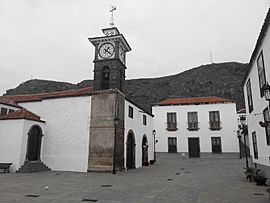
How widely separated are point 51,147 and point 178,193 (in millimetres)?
12038

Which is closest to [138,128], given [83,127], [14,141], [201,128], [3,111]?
[83,127]

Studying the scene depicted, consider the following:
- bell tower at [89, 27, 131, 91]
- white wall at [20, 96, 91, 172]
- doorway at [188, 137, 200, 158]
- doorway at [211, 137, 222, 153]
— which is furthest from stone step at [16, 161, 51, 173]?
doorway at [211, 137, 222, 153]

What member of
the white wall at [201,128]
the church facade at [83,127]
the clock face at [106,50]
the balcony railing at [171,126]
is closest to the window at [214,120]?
the white wall at [201,128]

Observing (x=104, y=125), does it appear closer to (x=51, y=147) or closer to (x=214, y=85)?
(x=51, y=147)

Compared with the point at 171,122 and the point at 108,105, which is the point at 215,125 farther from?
the point at 108,105

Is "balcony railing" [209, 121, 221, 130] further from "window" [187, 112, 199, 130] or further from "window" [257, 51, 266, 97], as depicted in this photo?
"window" [257, 51, 266, 97]

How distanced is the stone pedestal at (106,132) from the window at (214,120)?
661 inches

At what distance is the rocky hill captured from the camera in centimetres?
5300

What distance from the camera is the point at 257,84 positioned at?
1095cm

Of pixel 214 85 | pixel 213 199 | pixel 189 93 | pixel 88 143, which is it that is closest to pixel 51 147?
pixel 88 143

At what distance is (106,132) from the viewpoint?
52.7ft

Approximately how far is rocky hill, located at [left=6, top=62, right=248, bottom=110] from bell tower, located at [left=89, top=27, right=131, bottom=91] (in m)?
30.3

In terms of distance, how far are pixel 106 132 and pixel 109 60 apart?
5705 millimetres

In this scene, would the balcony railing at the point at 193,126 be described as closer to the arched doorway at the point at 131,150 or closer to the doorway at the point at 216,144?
the doorway at the point at 216,144
